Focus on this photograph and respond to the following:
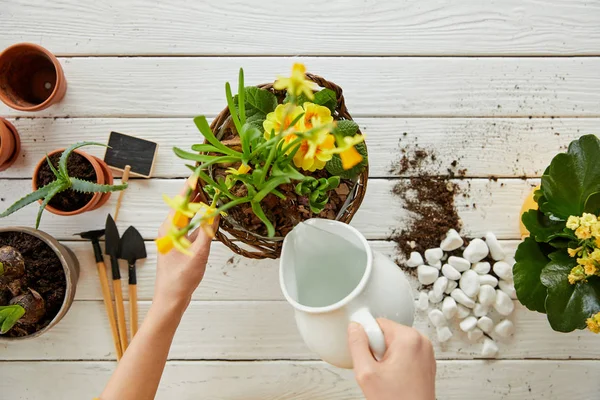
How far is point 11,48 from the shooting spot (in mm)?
A: 994

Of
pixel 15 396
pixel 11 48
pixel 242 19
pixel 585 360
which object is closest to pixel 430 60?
pixel 242 19

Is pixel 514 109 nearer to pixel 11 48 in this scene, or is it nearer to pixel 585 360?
pixel 585 360

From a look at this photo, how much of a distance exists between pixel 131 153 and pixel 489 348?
33.5 inches

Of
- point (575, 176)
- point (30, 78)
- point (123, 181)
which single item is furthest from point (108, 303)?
point (575, 176)

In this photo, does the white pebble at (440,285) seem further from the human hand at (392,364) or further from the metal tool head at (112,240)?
the metal tool head at (112,240)

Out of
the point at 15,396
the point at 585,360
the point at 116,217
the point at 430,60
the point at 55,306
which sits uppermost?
the point at 430,60

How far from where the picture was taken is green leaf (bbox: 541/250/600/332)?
2.77ft

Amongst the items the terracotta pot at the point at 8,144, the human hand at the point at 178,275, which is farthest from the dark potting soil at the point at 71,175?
the human hand at the point at 178,275

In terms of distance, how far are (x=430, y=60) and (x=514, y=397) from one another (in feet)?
2.41

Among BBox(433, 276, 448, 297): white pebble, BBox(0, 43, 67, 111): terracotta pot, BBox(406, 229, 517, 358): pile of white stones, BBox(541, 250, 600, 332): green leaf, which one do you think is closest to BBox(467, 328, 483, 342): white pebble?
BBox(406, 229, 517, 358): pile of white stones

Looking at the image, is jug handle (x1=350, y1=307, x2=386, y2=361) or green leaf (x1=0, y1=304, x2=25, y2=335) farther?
green leaf (x1=0, y1=304, x2=25, y2=335)

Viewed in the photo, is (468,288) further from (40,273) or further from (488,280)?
(40,273)

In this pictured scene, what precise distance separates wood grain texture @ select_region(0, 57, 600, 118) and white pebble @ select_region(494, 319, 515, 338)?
0.44 metres

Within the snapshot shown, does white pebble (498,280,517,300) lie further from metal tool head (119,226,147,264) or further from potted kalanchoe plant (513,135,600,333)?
metal tool head (119,226,147,264)
